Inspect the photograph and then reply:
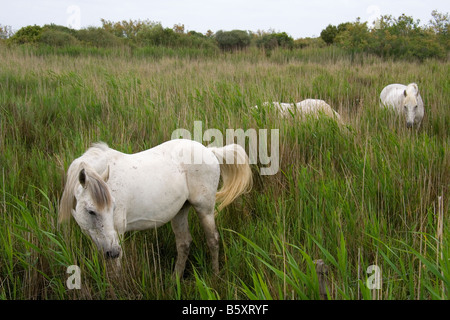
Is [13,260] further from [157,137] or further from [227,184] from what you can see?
[157,137]

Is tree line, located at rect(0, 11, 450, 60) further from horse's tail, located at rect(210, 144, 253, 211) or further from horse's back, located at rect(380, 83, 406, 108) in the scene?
horse's tail, located at rect(210, 144, 253, 211)

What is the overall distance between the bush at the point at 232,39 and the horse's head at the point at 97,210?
53.2ft

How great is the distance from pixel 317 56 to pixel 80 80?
29.8 feet

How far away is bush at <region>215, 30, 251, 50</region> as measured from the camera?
17.3m

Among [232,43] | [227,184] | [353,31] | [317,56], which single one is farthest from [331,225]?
[232,43]

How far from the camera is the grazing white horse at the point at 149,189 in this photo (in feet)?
5.84

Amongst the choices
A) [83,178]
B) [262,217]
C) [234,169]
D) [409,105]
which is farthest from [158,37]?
[83,178]

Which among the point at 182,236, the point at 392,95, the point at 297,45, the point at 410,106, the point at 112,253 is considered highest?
the point at 297,45

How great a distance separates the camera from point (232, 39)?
56.6 ft

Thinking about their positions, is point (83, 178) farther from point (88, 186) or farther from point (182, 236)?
point (182, 236)

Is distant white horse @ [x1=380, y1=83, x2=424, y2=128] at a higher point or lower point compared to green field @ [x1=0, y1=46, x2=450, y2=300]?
higher

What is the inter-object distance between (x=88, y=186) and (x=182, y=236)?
92 centimetres

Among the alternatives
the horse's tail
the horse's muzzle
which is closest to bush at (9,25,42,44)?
the horse's tail

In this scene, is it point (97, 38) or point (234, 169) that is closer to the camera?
point (234, 169)
